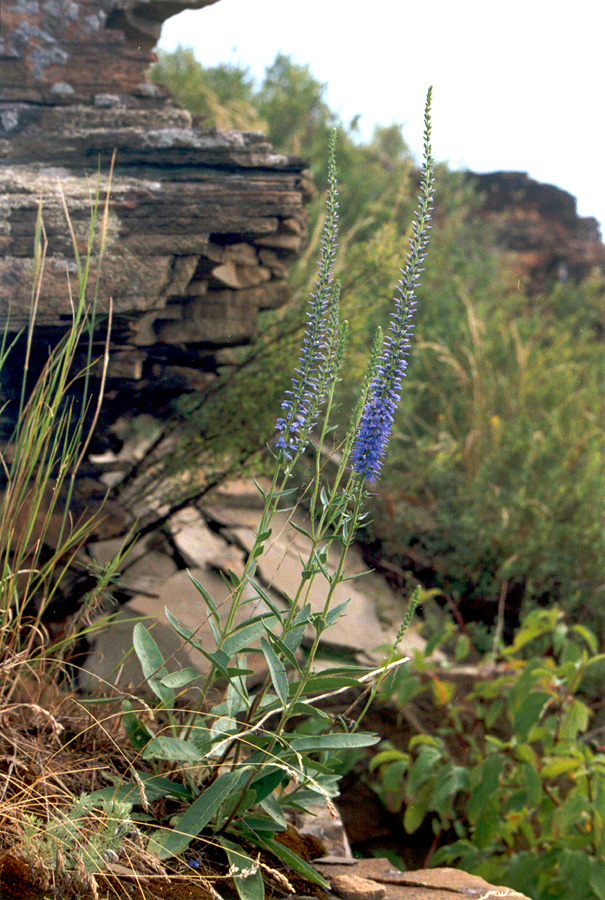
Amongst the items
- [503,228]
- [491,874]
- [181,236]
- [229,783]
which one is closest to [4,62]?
[181,236]

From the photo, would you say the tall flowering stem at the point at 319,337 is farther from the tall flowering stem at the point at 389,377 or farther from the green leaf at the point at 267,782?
the green leaf at the point at 267,782

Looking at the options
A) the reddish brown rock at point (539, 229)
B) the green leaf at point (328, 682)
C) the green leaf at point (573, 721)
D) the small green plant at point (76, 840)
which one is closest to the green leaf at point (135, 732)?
the small green plant at point (76, 840)

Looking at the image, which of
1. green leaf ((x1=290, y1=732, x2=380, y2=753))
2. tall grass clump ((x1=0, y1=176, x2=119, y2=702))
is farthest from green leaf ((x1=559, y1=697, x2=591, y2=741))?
tall grass clump ((x1=0, y1=176, x2=119, y2=702))

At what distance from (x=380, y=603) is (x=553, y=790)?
5.18 feet

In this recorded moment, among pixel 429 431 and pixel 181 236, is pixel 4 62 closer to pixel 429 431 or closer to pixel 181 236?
pixel 181 236

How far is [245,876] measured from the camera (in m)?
1.50

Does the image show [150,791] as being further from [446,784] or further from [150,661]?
[446,784]

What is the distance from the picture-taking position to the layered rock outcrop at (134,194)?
251 cm

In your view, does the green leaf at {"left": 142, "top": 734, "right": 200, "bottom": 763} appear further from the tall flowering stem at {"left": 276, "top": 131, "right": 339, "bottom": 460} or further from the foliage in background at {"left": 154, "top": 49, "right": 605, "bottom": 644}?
the foliage in background at {"left": 154, "top": 49, "right": 605, "bottom": 644}

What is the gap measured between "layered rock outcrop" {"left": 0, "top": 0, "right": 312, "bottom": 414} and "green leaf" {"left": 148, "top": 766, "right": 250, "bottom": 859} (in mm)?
1606

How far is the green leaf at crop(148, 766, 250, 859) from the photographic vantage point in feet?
4.99

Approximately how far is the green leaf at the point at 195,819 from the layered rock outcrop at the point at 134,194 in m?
1.61

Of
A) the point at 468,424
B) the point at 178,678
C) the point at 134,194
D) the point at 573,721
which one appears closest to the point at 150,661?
the point at 178,678

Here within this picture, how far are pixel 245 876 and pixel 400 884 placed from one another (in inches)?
21.6
